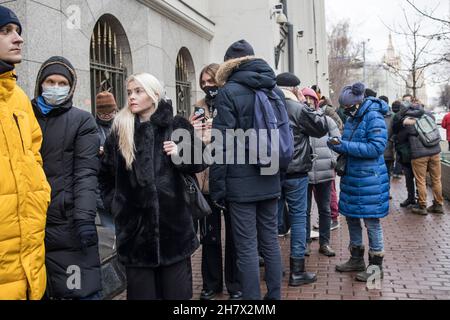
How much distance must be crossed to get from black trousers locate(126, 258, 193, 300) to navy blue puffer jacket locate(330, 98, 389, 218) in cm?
242

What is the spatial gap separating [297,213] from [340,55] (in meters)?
46.0

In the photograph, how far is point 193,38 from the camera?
10.8m

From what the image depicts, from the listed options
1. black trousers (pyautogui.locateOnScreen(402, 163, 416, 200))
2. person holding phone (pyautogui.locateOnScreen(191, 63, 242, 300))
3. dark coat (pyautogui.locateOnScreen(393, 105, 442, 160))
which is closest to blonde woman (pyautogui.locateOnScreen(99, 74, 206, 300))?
person holding phone (pyautogui.locateOnScreen(191, 63, 242, 300))

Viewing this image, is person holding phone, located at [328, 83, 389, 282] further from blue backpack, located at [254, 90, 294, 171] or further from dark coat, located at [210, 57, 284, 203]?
dark coat, located at [210, 57, 284, 203]

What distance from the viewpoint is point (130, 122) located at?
3.33m

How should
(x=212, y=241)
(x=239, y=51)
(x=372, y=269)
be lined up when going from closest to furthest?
(x=239, y=51)
(x=212, y=241)
(x=372, y=269)

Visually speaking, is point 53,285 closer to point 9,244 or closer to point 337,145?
point 9,244

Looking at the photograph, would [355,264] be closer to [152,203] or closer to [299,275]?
[299,275]

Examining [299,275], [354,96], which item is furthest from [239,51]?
[299,275]

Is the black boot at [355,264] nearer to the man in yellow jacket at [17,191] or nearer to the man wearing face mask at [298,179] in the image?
the man wearing face mask at [298,179]

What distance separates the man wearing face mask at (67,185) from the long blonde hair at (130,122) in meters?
0.20

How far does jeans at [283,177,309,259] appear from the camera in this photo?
5094 millimetres

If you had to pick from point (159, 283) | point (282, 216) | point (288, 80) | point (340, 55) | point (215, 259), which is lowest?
point (215, 259)
